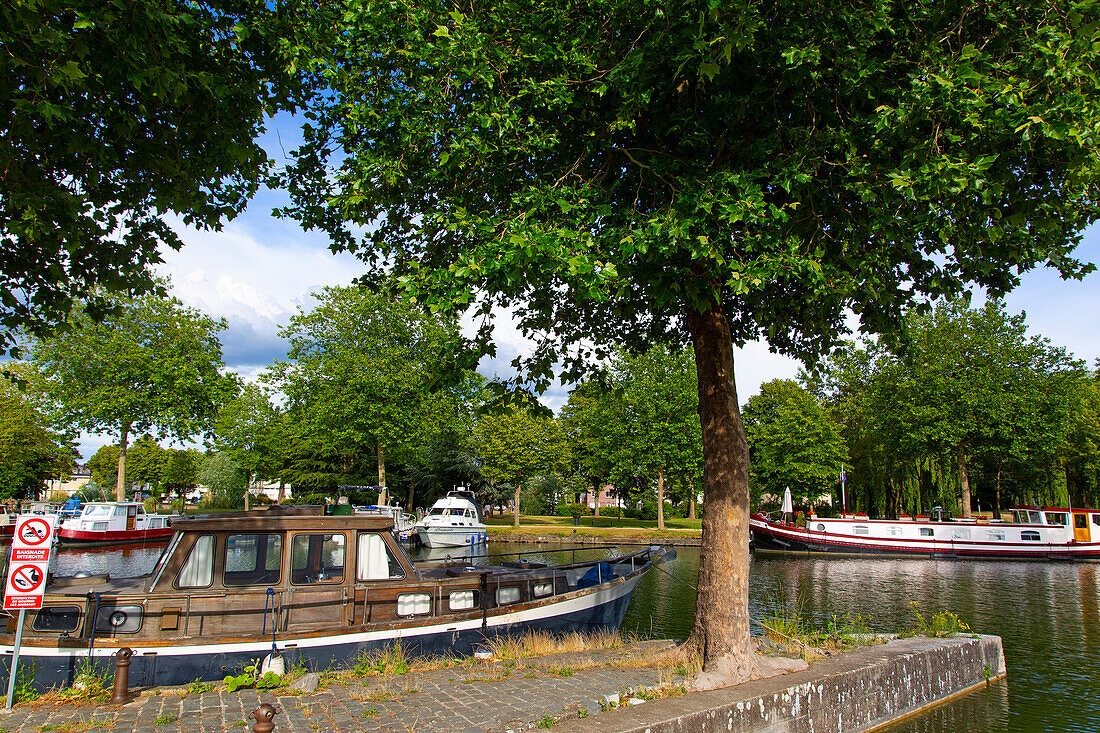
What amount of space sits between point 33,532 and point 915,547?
1482 inches

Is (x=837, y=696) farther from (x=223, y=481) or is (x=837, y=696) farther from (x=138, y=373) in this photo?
(x=223, y=481)

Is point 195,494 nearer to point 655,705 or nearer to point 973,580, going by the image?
point 973,580

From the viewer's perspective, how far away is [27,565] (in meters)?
7.87

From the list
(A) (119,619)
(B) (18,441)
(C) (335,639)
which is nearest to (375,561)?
(C) (335,639)

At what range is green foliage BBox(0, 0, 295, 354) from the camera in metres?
5.21

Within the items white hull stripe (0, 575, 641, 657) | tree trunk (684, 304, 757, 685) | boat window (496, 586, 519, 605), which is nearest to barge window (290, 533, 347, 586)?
white hull stripe (0, 575, 641, 657)

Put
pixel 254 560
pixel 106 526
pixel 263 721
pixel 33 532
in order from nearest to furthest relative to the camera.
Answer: pixel 263 721 → pixel 33 532 → pixel 254 560 → pixel 106 526

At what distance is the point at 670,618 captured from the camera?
16.8 metres

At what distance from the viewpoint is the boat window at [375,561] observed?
35.2ft

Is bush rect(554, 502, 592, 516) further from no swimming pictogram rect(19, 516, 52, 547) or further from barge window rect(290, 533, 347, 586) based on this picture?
no swimming pictogram rect(19, 516, 52, 547)

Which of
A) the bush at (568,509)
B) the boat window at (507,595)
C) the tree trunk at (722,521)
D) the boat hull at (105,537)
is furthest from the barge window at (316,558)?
the bush at (568,509)

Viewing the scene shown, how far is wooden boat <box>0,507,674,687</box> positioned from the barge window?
0.02 meters

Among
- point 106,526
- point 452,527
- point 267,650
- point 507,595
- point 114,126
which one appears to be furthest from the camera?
point 106,526

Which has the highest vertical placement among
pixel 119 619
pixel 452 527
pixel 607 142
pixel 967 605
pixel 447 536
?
pixel 607 142
